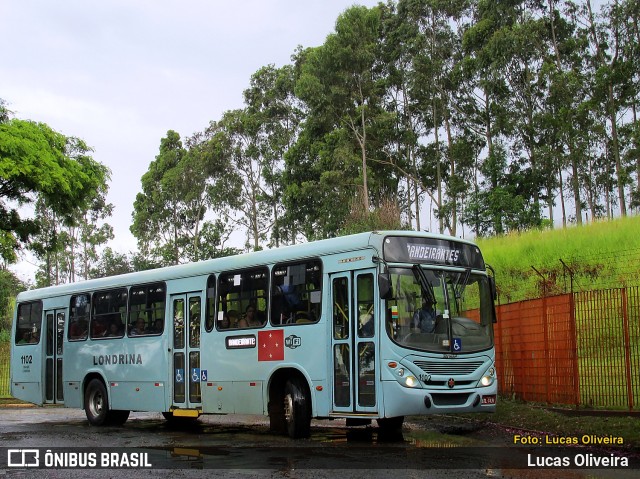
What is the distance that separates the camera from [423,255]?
1239 centimetres

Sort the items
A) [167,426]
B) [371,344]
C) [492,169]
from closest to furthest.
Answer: [371,344] < [167,426] < [492,169]

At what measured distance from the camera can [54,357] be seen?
63.0 feet

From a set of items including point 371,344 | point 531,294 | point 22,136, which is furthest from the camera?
point 22,136

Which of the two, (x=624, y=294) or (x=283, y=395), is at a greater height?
(x=624, y=294)

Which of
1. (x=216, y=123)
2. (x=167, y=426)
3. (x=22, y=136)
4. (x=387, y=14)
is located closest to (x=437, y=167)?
(x=387, y=14)

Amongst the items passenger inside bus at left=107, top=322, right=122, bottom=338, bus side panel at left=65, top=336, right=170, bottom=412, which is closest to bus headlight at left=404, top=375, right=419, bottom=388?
bus side panel at left=65, top=336, right=170, bottom=412

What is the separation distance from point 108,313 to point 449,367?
8.86 metres

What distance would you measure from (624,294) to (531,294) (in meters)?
13.3

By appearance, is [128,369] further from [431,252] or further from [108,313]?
[431,252]

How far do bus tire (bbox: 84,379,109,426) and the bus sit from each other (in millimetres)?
43

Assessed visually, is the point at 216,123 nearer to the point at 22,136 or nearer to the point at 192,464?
the point at 22,136

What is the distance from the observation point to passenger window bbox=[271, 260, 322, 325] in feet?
42.7

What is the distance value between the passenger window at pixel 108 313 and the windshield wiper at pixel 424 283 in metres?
7.72

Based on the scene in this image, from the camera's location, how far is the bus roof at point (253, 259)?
1243 cm
